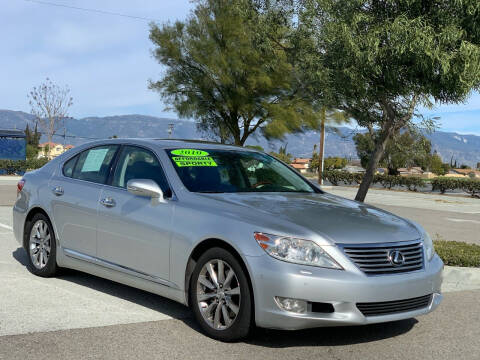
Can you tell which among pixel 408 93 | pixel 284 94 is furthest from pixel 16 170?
pixel 408 93

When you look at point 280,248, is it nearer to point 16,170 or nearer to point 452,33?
point 452,33

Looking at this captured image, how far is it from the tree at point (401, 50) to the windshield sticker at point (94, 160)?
14.1ft

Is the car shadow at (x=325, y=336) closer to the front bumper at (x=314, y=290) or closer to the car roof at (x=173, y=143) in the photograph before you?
the front bumper at (x=314, y=290)

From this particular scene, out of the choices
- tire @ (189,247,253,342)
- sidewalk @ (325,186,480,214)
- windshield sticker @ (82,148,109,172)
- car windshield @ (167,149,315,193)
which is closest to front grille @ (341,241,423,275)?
tire @ (189,247,253,342)

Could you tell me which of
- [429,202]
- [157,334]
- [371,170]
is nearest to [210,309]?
[157,334]

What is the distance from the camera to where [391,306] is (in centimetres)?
456

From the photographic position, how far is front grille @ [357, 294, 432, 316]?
4.46 m

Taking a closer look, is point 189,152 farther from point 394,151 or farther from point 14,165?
point 14,165

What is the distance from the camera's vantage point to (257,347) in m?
4.62

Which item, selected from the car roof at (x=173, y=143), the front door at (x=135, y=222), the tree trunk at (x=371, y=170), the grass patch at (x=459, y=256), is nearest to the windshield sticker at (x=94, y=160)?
the car roof at (x=173, y=143)

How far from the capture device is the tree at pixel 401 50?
862 centimetres

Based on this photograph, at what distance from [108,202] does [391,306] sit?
274 cm

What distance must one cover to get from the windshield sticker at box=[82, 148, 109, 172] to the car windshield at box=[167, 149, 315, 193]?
958mm

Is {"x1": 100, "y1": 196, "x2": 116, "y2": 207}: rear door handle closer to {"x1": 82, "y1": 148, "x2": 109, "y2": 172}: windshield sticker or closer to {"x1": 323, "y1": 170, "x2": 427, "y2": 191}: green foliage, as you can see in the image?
{"x1": 82, "y1": 148, "x2": 109, "y2": 172}: windshield sticker
